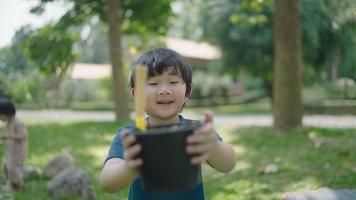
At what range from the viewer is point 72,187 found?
480 cm

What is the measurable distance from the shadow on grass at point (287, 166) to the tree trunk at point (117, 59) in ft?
16.3

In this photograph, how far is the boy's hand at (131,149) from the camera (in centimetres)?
125

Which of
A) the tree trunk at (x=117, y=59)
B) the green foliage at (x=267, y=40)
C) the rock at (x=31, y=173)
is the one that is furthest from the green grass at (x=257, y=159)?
the green foliage at (x=267, y=40)

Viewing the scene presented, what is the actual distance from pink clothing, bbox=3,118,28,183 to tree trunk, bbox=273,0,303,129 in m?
5.10

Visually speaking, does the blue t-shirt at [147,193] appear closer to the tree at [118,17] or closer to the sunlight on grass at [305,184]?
the sunlight on grass at [305,184]

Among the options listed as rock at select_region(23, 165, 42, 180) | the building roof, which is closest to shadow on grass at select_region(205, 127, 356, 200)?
rock at select_region(23, 165, 42, 180)

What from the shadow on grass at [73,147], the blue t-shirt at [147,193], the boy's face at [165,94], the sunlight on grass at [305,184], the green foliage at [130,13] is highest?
the green foliage at [130,13]

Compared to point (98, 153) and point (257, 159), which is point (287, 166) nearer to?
point (257, 159)

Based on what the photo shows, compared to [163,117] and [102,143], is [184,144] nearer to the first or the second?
[163,117]

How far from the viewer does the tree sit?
1234 cm

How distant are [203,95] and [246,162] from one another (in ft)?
69.7

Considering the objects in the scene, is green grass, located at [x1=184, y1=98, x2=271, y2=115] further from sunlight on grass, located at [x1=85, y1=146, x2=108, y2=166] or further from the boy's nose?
the boy's nose

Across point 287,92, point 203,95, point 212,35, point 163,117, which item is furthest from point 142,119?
point 203,95

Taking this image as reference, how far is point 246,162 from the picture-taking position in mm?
6520
